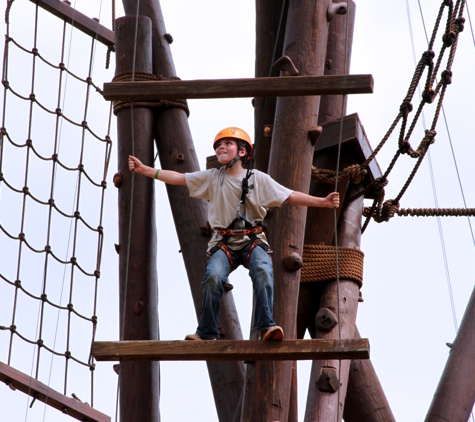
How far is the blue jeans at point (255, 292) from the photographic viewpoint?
529 centimetres

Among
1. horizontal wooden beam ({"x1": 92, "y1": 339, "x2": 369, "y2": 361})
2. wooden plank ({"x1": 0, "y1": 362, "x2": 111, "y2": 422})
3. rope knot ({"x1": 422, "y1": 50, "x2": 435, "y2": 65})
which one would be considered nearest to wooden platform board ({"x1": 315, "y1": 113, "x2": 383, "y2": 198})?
rope knot ({"x1": 422, "y1": 50, "x2": 435, "y2": 65})

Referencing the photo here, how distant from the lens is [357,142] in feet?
22.7

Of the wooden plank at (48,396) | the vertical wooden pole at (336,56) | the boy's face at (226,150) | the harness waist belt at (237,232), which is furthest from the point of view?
the wooden plank at (48,396)

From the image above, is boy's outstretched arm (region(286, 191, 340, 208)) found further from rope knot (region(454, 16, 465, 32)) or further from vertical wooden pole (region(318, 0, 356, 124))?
rope knot (region(454, 16, 465, 32))

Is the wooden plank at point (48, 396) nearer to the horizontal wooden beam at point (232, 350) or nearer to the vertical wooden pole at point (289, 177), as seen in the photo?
the vertical wooden pole at point (289, 177)

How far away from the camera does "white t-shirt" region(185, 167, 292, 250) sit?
18.0 feet

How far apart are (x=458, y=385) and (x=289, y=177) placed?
5.20 ft

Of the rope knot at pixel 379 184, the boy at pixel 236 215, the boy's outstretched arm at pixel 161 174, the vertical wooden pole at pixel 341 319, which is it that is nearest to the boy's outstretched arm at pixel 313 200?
the boy at pixel 236 215

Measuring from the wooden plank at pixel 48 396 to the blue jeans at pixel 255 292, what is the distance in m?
2.78

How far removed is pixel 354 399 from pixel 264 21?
2120 mm

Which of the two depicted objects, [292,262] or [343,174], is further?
[343,174]

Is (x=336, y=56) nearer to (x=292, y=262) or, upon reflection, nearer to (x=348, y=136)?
(x=348, y=136)

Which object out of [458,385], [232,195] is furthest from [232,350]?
[458,385]

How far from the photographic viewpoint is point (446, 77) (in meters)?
6.89
